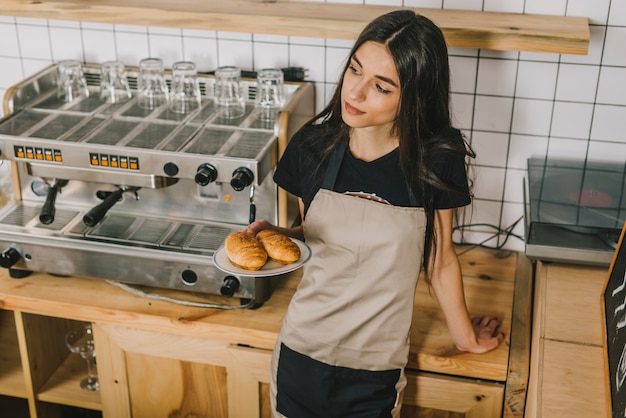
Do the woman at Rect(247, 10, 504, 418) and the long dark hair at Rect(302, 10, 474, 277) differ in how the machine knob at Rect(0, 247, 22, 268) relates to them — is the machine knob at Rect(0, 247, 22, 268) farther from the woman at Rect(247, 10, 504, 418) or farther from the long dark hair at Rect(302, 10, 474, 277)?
the long dark hair at Rect(302, 10, 474, 277)

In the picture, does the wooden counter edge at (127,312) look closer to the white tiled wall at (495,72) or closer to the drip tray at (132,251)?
the drip tray at (132,251)

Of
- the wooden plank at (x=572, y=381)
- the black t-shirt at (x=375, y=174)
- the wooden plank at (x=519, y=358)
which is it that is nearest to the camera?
the wooden plank at (x=572, y=381)

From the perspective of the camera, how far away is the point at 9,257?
199 cm

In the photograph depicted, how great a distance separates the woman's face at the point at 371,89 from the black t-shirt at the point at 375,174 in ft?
0.42

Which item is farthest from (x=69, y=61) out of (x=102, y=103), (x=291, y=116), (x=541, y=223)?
(x=541, y=223)

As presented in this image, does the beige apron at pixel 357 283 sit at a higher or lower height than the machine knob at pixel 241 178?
lower

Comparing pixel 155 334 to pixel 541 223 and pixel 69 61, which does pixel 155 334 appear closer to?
pixel 69 61

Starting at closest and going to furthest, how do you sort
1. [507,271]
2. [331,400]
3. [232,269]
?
[232,269] → [331,400] → [507,271]

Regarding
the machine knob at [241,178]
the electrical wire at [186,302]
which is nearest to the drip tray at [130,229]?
the electrical wire at [186,302]

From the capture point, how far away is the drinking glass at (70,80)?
224cm

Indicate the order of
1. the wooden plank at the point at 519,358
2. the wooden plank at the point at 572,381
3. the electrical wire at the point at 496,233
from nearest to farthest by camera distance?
the wooden plank at the point at 572,381
the wooden plank at the point at 519,358
the electrical wire at the point at 496,233

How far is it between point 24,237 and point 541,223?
1.32 m

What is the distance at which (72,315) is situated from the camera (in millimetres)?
2004

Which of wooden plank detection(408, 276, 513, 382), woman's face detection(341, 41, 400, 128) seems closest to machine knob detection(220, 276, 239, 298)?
wooden plank detection(408, 276, 513, 382)
